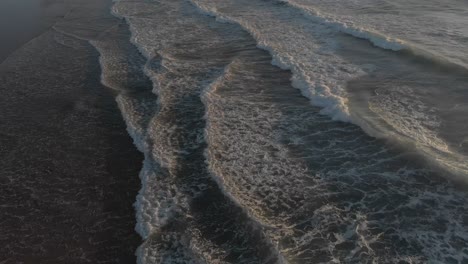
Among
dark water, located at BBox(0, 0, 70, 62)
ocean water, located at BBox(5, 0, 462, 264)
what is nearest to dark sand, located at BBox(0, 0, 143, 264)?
ocean water, located at BBox(5, 0, 462, 264)

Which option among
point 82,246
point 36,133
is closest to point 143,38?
point 36,133

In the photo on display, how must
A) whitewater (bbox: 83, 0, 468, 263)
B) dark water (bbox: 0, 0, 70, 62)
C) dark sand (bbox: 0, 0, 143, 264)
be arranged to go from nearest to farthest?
whitewater (bbox: 83, 0, 468, 263), dark sand (bbox: 0, 0, 143, 264), dark water (bbox: 0, 0, 70, 62)

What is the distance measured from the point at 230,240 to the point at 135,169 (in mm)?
3106

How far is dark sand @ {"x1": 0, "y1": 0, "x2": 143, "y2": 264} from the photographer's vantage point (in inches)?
298

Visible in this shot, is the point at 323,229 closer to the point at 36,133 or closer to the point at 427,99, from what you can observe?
the point at 427,99

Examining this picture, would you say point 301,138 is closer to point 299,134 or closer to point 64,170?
point 299,134

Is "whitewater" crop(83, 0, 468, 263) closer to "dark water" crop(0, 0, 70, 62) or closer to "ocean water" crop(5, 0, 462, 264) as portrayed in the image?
"ocean water" crop(5, 0, 462, 264)

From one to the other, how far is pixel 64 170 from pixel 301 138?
497 centimetres

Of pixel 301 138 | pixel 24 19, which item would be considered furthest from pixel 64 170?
pixel 24 19

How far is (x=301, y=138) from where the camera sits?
1048 centimetres

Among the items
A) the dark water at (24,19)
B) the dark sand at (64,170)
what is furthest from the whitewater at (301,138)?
the dark water at (24,19)

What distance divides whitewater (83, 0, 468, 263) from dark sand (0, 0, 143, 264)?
1.37ft

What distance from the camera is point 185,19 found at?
70.4 ft

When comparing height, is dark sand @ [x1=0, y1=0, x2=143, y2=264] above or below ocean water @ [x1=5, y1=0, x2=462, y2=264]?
below
